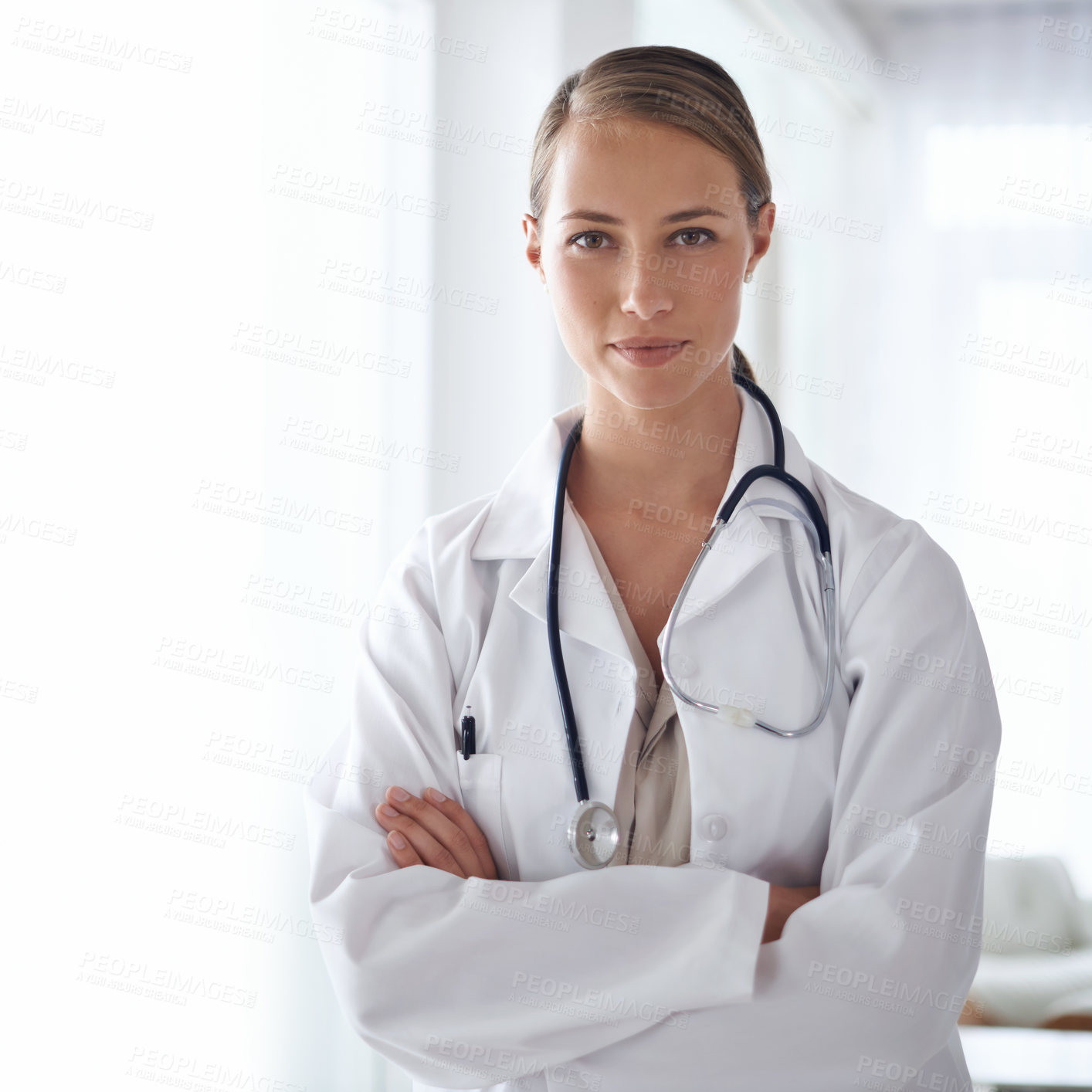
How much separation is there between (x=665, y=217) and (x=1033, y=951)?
8.87 feet

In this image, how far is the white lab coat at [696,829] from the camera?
42.2 inches

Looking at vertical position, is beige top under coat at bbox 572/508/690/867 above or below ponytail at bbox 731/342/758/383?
below

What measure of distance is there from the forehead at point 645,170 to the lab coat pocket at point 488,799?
0.68 metres

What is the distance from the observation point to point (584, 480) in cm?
141

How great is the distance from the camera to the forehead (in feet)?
4.01

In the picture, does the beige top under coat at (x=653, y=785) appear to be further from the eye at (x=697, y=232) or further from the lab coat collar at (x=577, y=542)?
the eye at (x=697, y=232)

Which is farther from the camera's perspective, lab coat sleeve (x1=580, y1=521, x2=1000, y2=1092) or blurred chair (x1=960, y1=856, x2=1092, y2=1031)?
blurred chair (x1=960, y1=856, x2=1092, y2=1031)

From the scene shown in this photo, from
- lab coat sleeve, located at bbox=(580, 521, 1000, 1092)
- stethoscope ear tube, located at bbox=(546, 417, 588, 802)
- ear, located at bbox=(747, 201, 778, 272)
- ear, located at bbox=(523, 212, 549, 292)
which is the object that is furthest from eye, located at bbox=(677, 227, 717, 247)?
lab coat sleeve, located at bbox=(580, 521, 1000, 1092)

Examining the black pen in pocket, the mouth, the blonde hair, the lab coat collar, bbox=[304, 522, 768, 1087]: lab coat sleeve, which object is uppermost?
the blonde hair

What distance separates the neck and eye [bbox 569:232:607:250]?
0.60 ft

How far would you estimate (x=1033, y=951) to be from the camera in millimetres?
3018

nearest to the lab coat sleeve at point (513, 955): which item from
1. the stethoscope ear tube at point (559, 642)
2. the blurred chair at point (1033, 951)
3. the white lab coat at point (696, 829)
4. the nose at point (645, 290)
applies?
the white lab coat at point (696, 829)

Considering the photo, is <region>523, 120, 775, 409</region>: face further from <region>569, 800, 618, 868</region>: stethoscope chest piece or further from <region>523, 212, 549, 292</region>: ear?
<region>569, 800, 618, 868</region>: stethoscope chest piece

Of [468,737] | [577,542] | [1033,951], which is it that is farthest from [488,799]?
[1033,951]
